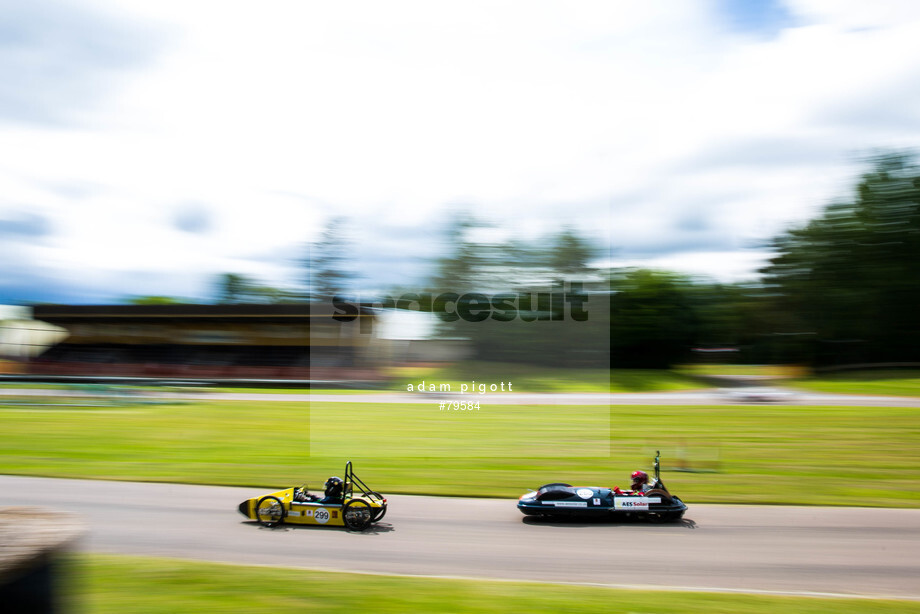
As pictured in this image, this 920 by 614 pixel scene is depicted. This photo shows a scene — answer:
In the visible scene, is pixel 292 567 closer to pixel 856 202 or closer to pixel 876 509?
pixel 876 509

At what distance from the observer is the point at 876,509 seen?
987 centimetres

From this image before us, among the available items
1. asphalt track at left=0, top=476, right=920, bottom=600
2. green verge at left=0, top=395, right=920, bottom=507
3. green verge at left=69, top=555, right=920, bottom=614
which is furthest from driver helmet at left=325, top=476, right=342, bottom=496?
green verge at left=0, top=395, right=920, bottom=507

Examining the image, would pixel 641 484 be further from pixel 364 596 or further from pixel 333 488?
pixel 364 596

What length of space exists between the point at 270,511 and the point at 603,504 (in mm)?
4723

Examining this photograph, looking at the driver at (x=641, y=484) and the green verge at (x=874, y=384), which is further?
the green verge at (x=874, y=384)

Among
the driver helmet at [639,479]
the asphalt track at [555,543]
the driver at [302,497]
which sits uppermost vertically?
the driver helmet at [639,479]

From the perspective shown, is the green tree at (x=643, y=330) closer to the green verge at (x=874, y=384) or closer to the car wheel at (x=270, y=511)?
the green verge at (x=874, y=384)

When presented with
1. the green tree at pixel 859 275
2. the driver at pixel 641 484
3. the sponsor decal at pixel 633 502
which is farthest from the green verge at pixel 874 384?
the sponsor decal at pixel 633 502

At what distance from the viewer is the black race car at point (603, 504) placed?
8664mm

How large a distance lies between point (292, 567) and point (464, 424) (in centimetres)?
1122

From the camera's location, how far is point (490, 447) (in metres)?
14.8

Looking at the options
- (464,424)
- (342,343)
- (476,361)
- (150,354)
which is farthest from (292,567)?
(150,354)

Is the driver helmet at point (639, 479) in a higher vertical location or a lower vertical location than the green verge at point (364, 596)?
higher

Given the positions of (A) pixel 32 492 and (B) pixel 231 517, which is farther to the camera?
(A) pixel 32 492
